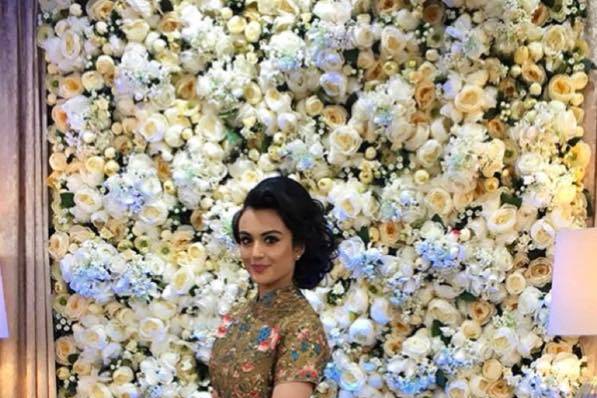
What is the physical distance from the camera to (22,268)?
3064 mm

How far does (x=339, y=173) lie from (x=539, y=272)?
76 centimetres

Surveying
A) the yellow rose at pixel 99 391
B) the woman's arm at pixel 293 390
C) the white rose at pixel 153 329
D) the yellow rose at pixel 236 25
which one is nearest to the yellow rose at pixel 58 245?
the white rose at pixel 153 329

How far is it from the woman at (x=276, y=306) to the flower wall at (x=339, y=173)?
0.91 metres

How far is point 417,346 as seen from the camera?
2.83 metres

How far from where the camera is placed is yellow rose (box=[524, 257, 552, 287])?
2822mm

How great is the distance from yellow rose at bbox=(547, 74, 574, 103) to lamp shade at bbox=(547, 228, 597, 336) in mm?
543

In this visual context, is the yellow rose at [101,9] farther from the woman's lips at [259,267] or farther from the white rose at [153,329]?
the woman's lips at [259,267]

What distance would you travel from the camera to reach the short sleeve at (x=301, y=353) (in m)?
1.77

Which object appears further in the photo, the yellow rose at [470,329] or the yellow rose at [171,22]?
the yellow rose at [171,22]

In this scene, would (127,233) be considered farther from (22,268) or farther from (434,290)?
(434,290)

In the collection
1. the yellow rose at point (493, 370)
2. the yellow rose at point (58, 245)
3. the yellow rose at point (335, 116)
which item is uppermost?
the yellow rose at point (335, 116)

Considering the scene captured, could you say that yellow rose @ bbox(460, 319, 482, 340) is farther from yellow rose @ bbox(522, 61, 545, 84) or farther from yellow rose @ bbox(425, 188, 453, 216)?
yellow rose @ bbox(522, 61, 545, 84)

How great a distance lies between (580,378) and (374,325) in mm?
707

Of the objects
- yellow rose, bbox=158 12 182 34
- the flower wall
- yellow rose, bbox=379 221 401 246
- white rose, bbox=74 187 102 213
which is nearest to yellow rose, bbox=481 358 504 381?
the flower wall
